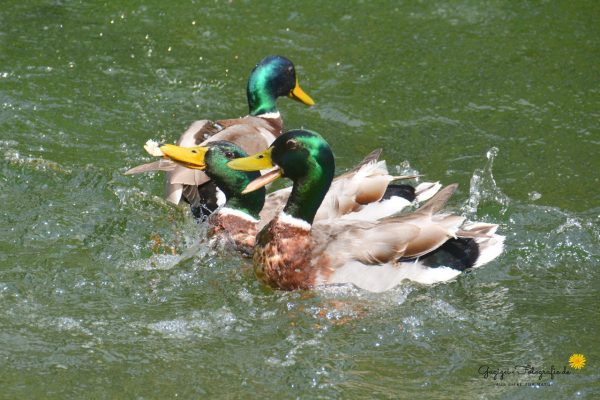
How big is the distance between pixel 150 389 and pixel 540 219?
308 centimetres

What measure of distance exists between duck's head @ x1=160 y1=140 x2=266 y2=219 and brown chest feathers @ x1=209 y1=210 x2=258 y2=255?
7cm

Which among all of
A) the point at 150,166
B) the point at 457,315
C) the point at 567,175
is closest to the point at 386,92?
the point at 567,175

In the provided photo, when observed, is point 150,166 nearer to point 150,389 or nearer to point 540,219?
point 150,389

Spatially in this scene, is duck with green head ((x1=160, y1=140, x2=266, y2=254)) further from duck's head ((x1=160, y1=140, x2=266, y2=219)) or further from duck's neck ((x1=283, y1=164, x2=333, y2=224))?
duck's neck ((x1=283, y1=164, x2=333, y2=224))

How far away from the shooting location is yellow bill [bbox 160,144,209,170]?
6320 millimetres

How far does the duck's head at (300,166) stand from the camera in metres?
5.91

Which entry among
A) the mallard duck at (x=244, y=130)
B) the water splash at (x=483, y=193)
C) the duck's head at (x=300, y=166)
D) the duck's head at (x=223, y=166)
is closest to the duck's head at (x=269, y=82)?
the mallard duck at (x=244, y=130)

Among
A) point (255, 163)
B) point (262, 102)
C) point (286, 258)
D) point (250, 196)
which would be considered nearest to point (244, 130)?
point (262, 102)

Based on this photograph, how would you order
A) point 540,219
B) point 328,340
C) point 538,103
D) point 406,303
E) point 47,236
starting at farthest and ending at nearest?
point 538,103
point 540,219
point 47,236
point 406,303
point 328,340

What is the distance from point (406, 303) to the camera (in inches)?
232

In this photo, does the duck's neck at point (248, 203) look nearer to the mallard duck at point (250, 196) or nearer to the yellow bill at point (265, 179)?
the mallard duck at point (250, 196)

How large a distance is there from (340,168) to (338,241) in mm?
1753

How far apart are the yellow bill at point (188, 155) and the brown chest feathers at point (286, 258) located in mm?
674

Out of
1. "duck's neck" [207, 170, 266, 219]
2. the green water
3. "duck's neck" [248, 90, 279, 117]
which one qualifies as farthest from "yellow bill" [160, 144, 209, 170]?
"duck's neck" [248, 90, 279, 117]
